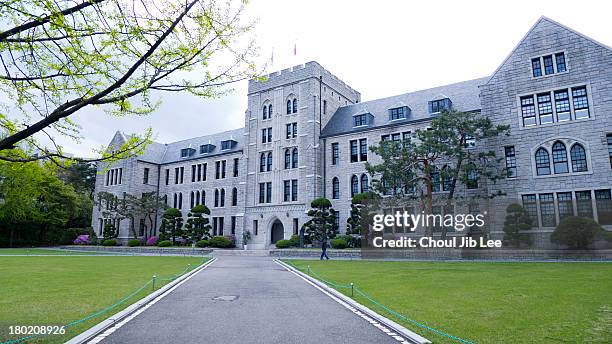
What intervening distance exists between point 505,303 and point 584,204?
19719 mm

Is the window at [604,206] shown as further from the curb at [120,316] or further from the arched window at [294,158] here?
the arched window at [294,158]

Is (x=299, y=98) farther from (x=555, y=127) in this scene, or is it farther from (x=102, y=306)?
(x=102, y=306)

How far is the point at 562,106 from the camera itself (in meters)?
26.6

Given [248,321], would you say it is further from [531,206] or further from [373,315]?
[531,206]

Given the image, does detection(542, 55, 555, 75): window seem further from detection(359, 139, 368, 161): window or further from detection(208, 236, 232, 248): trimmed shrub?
detection(208, 236, 232, 248): trimmed shrub

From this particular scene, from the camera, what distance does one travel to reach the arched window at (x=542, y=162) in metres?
26.6

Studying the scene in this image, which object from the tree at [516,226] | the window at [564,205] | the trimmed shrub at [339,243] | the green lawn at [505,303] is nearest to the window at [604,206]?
the window at [564,205]

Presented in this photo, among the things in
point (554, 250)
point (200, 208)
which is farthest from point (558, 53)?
point (200, 208)

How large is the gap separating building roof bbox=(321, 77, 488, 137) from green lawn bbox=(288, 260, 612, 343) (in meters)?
20.7

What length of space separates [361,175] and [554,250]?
17.2 meters

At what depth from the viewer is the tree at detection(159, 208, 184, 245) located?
4353 cm

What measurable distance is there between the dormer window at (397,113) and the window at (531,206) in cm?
1272

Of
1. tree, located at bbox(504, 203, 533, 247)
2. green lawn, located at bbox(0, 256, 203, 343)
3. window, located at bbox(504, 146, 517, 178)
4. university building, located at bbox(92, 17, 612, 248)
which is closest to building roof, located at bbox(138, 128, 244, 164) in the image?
university building, located at bbox(92, 17, 612, 248)

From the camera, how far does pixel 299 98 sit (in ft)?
136
